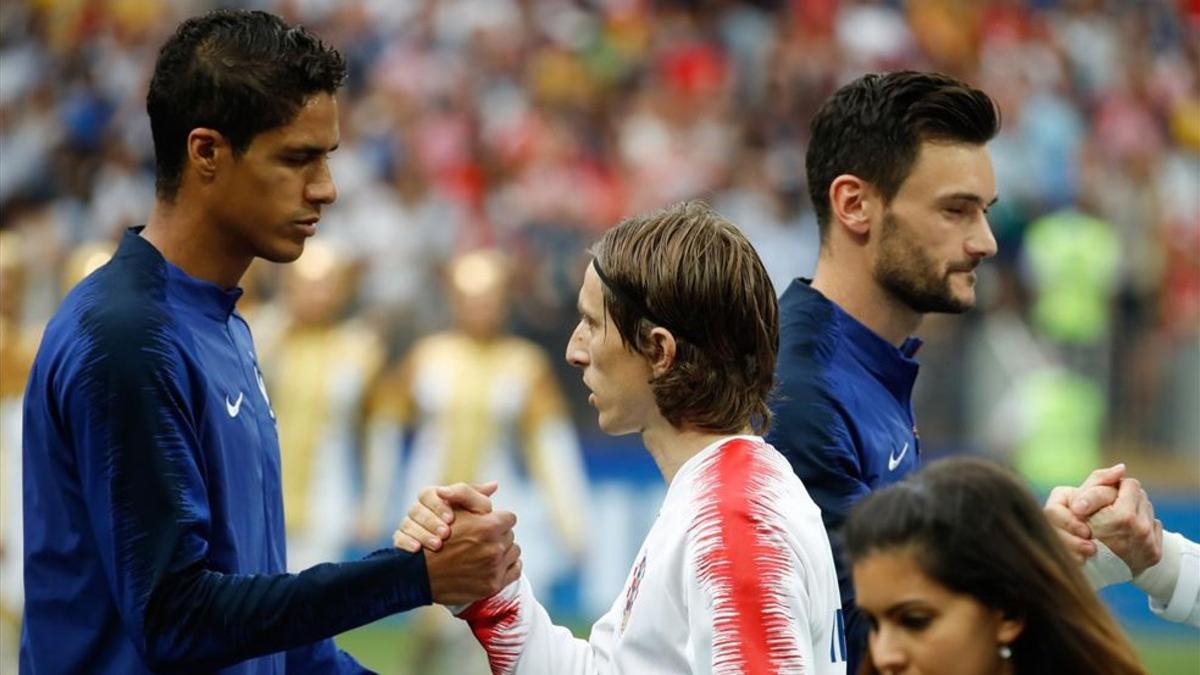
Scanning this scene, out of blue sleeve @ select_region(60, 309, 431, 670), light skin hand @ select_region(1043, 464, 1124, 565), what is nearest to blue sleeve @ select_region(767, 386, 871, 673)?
light skin hand @ select_region(1043, 464, 1124, 565)

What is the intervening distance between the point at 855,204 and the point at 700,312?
125cm

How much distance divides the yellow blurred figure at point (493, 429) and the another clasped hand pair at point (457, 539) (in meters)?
8.75

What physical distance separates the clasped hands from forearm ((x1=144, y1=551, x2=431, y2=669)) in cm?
134

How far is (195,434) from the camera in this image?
12.1 feet

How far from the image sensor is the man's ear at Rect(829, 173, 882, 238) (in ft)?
15.2

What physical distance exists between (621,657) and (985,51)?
48.3 feet

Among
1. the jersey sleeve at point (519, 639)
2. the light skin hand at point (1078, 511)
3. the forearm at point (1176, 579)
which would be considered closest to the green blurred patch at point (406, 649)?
the forearm at point (1176, 579)

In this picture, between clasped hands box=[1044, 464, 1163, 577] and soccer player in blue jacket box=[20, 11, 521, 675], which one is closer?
soccer player in blue jacket box=[20, 11, 521, 675]

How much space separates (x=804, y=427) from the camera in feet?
13.7

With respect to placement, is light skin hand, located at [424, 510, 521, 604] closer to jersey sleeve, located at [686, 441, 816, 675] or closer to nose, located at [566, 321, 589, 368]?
nose, located at [566, 321, 589, 368]

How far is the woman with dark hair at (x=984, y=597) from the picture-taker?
2930 millimetres

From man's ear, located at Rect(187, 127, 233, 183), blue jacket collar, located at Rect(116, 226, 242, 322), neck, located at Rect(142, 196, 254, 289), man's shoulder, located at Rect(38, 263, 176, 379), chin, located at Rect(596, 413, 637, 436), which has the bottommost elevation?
chin, located at Rect(596, 413, 637, 436)

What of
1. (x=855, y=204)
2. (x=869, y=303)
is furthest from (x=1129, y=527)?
(x=855, y=204)

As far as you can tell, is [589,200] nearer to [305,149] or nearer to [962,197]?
[962,197]
